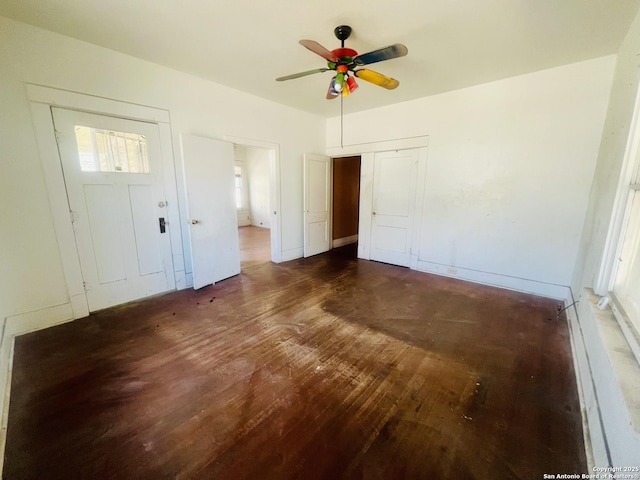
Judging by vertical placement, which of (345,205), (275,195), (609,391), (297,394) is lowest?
(297,394)

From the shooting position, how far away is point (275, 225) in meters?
4.53

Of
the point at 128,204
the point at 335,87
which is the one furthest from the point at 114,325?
the point at 335,87

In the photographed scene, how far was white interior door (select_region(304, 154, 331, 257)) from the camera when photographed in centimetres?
476

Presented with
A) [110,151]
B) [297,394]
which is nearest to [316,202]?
[110,151]

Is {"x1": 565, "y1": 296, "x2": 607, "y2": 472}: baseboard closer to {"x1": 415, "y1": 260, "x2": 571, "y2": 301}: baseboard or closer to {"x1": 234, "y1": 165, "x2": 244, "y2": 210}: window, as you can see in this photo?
{"x1": 415, "y1": 260, "x2": 571, "y2": 301}: baseboard

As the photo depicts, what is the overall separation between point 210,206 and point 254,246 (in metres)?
2.58

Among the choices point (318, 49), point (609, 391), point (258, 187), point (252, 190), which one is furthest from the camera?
point (252, 190)

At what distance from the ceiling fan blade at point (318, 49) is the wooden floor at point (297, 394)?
2.42 m

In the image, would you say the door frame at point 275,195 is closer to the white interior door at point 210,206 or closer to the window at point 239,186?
the white interior door at point 210,206

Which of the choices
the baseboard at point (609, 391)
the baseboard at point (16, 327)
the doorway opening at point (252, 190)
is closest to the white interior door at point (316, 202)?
the doorway opening at point (252, 190)

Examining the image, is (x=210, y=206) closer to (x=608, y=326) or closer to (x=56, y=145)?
(x=56, y=145)

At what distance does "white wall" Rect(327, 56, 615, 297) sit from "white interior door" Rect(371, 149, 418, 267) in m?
0.27

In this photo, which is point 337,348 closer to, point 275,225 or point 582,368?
point 582,368

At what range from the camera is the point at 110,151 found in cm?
272
